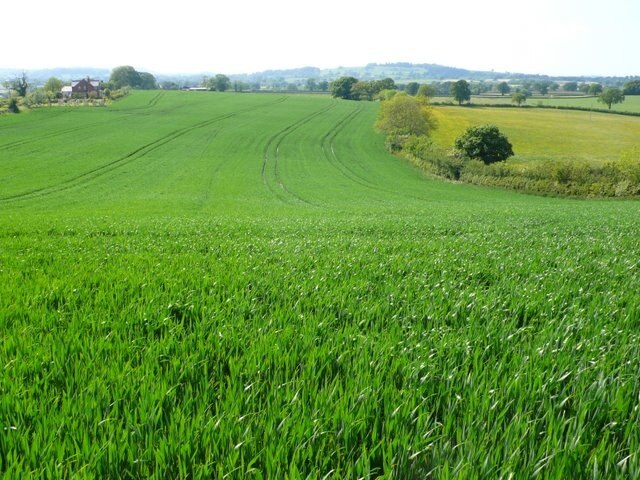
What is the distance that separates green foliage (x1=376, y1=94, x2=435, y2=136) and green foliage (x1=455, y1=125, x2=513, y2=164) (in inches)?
704

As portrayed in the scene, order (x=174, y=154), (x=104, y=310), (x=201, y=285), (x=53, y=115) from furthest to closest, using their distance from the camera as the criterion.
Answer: (x=53, y=115) → (x=174, y=154) → (x=201, y=285) → (x=104, y=310)

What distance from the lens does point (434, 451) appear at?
2.57m

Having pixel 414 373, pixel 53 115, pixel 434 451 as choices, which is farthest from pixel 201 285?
pixel 53 115

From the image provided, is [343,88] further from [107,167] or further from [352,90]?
[107,167]

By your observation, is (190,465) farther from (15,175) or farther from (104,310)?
(15,175)

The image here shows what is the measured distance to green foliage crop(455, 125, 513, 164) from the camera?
65750 millimetres

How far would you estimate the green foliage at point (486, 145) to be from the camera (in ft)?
216

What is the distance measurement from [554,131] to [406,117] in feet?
116

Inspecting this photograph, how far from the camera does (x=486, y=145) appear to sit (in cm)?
6581

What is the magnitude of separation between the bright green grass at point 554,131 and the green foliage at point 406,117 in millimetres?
4568

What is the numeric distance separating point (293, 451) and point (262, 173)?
5996cm

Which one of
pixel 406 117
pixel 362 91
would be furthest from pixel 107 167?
pixel 362 91

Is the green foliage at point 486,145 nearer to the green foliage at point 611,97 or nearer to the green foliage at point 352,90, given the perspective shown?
the green foliage at point 352,90

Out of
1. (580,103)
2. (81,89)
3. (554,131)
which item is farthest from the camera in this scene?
(580,103)
